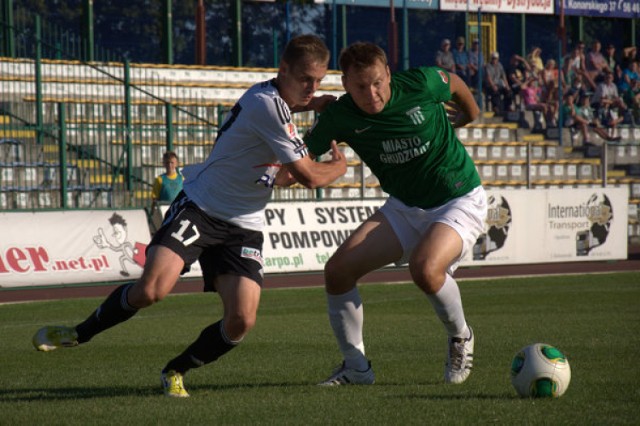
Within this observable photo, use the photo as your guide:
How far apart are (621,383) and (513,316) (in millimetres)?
5427

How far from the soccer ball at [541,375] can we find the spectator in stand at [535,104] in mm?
24423

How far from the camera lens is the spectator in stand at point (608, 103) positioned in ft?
102

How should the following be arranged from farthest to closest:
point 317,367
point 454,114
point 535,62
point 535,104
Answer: point 535,62, point 535,104, point 317,367, point 454,114

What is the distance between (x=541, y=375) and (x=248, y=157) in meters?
2.25

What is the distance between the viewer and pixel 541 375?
669cm

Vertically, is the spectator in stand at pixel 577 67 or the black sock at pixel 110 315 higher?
the spectator in stand at pixel 577 67

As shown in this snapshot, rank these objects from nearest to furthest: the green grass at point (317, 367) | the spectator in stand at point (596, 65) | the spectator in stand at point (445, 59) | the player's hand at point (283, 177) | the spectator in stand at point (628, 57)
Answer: the green grass at point (317, 367), the player's hand at point (283, 177), the spectator in stand at point (445, 59), the spectator in stand at point (596, 65), the spectator in stand at point (628, 57)

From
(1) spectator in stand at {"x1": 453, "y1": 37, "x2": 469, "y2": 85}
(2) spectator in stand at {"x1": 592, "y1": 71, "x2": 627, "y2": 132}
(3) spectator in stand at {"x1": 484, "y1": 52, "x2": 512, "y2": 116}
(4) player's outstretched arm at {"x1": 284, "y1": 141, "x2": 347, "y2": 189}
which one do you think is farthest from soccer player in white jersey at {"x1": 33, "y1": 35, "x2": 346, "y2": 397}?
(2) spectator in stand at {"x1": 592, "y1": 71, "x2": 627, "y2": 132}

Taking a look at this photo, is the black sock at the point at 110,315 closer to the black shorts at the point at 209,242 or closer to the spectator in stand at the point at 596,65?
the black shorts at the point at 209,242

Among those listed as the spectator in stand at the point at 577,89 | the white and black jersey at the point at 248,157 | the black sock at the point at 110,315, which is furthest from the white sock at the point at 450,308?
the spectator in stand at the point at 577,89

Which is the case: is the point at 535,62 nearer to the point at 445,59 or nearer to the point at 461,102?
the point at 445,59

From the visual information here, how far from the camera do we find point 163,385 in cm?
706

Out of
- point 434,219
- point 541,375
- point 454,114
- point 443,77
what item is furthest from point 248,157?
point 541,375

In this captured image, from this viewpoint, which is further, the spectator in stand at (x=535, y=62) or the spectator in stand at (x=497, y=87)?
the spectator in stand at (x=535, y=62)
